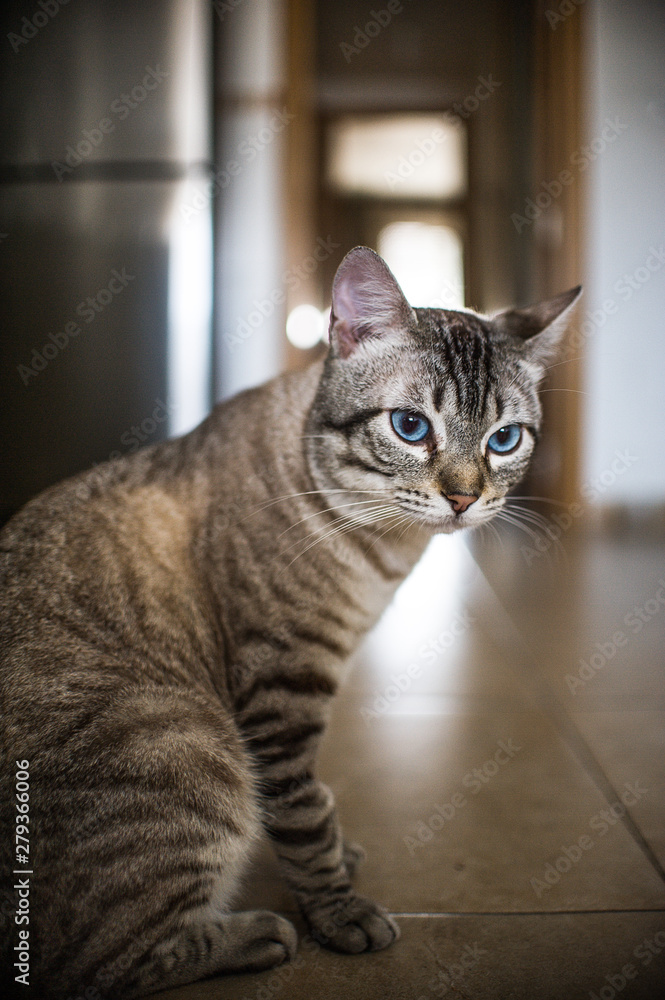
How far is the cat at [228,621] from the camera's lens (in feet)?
3.18

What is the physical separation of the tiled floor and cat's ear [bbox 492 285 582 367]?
0.88m

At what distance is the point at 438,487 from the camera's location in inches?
45.3

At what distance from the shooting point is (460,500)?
1.15 meters

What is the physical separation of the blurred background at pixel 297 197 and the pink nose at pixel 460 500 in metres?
0.47

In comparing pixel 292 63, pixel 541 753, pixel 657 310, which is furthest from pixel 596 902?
pixel 292 63

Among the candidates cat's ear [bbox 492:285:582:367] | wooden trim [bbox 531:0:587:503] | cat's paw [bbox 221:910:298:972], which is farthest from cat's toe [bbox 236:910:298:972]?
wooden trim [bbox 531:0:587:503]

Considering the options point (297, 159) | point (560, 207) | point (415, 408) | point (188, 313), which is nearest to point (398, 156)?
point (297, 159)

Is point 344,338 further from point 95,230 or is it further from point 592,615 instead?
point 592,615

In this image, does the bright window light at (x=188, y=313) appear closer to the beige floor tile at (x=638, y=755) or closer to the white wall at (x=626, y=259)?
the beige floor tile at (x=638, y=755)

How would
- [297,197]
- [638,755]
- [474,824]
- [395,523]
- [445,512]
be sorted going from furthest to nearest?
[297,197]
[638,755]
[474,824]
[395,523]
[445,512]

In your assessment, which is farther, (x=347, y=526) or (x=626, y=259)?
(x=626, y=259)

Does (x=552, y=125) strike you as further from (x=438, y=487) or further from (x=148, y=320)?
(x=438, y=487)

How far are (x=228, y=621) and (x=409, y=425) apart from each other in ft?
1.44

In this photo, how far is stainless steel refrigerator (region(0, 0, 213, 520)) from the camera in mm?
1867
